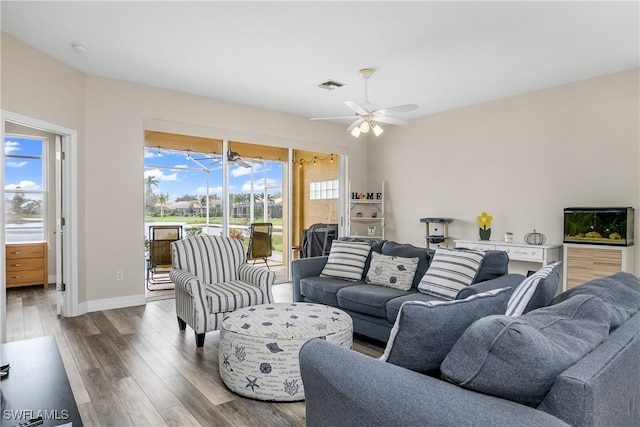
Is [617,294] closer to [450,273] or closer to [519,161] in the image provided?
[450,273]

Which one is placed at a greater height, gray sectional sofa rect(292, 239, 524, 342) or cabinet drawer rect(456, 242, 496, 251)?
cabinet drawer rect(456, 242, 496, 251)

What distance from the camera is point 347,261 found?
13.2ft

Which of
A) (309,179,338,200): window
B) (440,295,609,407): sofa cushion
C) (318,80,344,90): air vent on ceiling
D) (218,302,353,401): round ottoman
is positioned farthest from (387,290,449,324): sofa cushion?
(309,179,338,200): window

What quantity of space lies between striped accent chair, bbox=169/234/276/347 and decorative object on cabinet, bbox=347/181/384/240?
3.14m

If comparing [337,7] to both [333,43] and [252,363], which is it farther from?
[252,363]

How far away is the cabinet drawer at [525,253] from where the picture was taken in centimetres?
467

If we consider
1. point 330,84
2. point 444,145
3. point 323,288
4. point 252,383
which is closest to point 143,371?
point 252,383

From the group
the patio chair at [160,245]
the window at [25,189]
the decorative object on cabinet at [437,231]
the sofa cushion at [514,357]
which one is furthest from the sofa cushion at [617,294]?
the window at [25,189]

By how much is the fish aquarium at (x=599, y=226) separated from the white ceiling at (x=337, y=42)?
158 centimetres

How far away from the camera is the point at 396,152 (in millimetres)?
6812

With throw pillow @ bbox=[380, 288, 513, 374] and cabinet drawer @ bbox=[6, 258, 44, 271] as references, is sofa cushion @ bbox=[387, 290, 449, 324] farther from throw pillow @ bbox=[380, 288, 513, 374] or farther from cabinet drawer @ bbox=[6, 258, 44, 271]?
cabinet drawer @ bbox=[6, 258, 44, 271]

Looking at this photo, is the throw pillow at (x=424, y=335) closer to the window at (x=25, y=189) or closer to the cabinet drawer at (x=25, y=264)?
the cabinet drawer at (x=25, y=264)

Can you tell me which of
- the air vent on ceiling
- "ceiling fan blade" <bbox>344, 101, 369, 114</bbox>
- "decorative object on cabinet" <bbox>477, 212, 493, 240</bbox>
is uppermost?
the air vent on ceiling

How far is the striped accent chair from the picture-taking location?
320 centimetres
